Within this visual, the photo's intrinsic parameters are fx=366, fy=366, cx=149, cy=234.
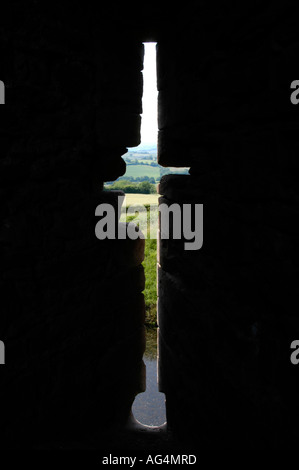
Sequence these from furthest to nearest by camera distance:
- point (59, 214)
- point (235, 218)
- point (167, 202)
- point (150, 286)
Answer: point (150, 286) < point (167, 202) < point (59, 214) < point (235, 218)

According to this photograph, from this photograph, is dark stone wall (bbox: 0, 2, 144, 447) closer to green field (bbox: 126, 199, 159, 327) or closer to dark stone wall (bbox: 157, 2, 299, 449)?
dark stone wall (bbox: 157, 2, 299, 449)

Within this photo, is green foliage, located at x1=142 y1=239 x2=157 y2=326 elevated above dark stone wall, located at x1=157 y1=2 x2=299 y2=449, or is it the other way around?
green foliage, located at x1=142 y1=239 x2=157 y2=326

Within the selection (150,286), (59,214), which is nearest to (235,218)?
(59,214)

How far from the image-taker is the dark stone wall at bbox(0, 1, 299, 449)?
147 cm

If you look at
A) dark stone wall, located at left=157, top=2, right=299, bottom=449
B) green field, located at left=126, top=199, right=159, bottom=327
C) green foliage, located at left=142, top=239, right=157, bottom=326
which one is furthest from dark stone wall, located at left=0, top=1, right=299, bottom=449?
green foliage, located at left=142, top=239, right=157, bottom=326

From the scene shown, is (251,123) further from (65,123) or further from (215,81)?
(65,123)

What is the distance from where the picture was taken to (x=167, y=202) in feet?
8.39

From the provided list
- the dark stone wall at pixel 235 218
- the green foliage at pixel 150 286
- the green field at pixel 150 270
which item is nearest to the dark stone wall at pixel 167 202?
the dark stone wall at pixel 235 218

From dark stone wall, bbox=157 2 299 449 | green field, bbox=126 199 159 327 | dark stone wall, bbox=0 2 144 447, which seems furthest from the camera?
green field, bbox=126 199 159 327

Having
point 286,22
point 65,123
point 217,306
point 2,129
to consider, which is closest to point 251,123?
point 286,22

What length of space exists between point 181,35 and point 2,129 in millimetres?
1184

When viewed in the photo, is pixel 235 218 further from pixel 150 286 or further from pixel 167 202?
pixel 150 286

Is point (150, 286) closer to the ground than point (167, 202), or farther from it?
farther from it

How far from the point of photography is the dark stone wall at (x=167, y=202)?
1.47 metres
